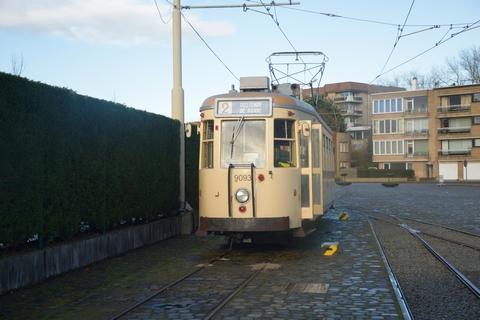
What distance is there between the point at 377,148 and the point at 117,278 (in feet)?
284

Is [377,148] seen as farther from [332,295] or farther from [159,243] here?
[332,295]

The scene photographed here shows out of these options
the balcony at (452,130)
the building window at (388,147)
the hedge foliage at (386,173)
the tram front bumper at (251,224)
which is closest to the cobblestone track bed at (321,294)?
the tram front bumper at (251,224)

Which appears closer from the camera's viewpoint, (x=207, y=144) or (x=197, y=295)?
(x=197, y=295)

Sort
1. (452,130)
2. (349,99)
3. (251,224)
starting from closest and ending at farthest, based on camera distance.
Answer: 1. (251,224)
2. (452,130)
3. (349,99)

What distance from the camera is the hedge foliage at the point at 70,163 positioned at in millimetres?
9164

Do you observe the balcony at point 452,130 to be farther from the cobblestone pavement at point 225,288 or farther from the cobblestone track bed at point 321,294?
the cobblestone pavement at point 225,288

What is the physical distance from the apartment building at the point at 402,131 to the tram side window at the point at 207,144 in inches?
3078

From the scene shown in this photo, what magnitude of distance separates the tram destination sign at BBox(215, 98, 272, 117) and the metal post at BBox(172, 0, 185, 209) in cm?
485

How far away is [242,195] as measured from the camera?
12.4 meters

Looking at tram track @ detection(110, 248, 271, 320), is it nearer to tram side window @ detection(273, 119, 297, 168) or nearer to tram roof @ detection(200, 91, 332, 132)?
tram side window @ detection(273, 119, 297, 168)

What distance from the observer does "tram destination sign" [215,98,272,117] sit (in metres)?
12.7

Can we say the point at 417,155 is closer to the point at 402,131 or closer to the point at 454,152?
the point at 402,131

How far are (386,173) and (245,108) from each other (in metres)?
74.9

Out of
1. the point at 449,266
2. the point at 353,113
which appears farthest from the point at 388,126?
the point at 449,266
